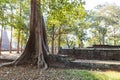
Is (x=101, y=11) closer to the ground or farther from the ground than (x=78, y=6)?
farther from the ground

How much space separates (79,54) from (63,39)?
11.7 m

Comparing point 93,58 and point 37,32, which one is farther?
point 93,58

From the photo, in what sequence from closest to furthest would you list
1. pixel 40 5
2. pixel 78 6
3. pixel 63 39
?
1. pixel 78 6
2. pixel 40 5
3. pixel 63 39

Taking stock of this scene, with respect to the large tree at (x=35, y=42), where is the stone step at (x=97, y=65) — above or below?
below

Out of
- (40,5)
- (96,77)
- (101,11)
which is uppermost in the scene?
(101,11)

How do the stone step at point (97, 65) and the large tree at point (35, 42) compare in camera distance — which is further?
the large tree at point (35, 42)

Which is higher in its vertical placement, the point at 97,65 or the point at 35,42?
the point at 35,42

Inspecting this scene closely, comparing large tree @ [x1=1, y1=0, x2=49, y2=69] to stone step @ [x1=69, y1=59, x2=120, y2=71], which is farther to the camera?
large tree @ [x1=1, y1=0, x2=49, y2=69]

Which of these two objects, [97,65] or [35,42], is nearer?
[97,65]

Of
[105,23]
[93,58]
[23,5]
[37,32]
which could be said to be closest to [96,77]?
[37,32]

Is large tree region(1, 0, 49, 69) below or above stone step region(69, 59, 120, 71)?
above

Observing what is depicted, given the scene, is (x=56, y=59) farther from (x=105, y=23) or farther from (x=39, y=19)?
(x=105, y=23)

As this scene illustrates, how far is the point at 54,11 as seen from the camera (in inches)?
398

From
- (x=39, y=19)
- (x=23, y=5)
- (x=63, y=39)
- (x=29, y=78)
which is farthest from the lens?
(x=63, y=39)
